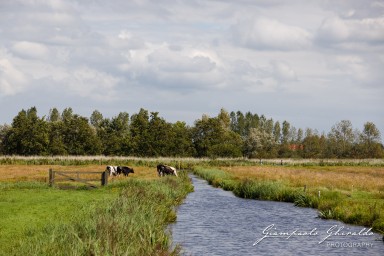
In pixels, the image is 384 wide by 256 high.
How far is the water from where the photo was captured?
77.9 feet

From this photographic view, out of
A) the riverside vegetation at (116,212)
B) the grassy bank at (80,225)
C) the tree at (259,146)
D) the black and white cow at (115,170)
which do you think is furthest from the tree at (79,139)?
the grassy bank at (80,225)

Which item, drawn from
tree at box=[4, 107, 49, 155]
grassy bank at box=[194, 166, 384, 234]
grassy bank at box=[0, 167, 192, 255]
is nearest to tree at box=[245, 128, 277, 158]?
tree at box=[4, 107, 49, 155]

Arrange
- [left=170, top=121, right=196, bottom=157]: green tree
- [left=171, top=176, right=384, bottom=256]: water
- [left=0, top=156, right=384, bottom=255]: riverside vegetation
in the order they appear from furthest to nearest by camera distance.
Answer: [left=170, top=121, right=196, bottom=157]: green tree
[left=171, top=176, right=384, bottom=256]: water
[left=0, top=156, right=384, bottom=255]: riverside vegetation

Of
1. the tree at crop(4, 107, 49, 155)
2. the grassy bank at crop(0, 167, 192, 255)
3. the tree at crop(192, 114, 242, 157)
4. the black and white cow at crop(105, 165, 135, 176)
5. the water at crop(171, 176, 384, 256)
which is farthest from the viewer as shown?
the tree at crop(192, 114, 242, 157)

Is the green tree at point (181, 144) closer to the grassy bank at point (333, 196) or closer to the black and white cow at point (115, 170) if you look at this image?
the black and white cow at point (115, 170)

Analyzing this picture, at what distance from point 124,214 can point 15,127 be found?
95152 mm

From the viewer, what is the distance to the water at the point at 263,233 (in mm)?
23750

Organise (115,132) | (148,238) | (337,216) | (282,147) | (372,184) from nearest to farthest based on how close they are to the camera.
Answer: (148,238) → (337,216) → (372,184) → (115,132) → (282,147)

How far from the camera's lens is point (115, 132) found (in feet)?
420

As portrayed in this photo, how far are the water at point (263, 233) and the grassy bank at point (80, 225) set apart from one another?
1770 mm

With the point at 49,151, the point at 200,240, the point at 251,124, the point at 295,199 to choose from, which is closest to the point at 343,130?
the point at 251,124

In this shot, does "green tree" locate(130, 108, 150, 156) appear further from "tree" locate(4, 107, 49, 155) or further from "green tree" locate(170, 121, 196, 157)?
"tree" locate(4, 107, 49, 155)

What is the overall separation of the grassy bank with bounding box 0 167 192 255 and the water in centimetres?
177

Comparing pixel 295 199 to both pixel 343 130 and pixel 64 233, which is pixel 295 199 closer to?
pixel 64 233
